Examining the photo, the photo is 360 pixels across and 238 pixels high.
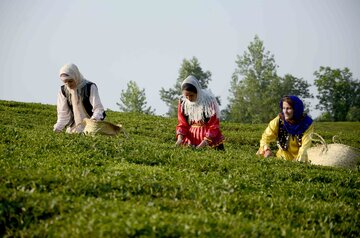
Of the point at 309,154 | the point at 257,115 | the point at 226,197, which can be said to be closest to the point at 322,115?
the point at 257,115

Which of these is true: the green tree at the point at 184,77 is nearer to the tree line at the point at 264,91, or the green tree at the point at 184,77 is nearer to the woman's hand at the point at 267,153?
the tree line at the point at 264,91

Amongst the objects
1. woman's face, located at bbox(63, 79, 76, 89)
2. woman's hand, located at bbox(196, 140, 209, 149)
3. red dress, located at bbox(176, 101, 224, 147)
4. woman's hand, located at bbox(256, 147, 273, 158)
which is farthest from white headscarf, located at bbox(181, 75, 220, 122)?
woman's face, located at bbox(63, 79, 76, 89)

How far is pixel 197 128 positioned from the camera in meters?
12.8

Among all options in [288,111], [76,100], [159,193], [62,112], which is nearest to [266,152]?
[288,111]

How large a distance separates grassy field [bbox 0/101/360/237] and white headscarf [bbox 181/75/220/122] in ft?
7.17

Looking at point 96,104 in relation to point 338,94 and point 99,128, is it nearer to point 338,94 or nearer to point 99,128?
point 99,128

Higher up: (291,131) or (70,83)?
(70,83)

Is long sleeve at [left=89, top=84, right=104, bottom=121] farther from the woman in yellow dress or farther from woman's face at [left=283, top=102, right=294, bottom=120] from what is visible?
woman's face at [left=283, top=102, right=294, bottom=120]

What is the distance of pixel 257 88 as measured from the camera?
7675cm

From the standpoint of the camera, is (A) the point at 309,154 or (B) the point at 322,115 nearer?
(A) the point at 309,154

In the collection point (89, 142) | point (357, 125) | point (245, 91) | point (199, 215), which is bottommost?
point (199, 215)

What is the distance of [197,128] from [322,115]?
237 ft

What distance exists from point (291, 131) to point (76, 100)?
6.08m

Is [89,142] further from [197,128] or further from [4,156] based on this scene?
[197,128]
